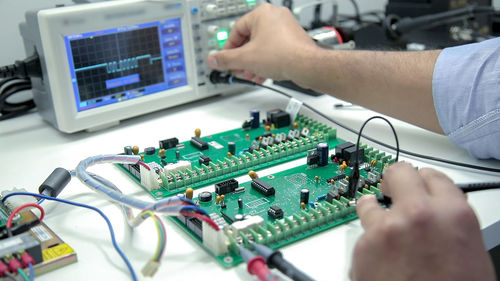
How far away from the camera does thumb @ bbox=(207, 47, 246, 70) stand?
63.3 inches

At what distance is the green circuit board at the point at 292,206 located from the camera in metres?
0.90

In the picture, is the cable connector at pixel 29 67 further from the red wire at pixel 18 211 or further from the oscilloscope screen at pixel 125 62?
the red wire at pixel 18 211

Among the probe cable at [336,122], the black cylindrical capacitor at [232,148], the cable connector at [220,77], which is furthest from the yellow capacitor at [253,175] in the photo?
the cable connector at [220,77]

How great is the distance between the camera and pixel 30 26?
1373 millimetres

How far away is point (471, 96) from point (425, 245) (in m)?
0.59

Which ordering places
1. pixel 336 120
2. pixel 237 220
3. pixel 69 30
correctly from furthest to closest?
pixel 336 120 → pixel 69 30 → pixel 237 220

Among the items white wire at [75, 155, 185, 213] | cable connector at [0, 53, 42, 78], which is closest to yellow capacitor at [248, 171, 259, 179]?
white wire at [75, 155, 185, 213]

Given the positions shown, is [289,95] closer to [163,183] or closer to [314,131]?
[314,131]

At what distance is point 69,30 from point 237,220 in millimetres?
777

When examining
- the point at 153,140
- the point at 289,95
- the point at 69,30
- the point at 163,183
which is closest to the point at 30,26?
the point at 69,30

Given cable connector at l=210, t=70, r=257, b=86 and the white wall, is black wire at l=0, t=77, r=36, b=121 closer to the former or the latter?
the white wall

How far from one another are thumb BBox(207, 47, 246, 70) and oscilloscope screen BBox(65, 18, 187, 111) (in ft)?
0.33

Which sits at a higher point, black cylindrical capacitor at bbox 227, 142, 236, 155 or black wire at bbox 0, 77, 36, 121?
black wire at bbox 0, 77, 36, 121

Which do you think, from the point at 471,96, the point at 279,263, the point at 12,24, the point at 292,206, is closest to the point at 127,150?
the point at 292,206
